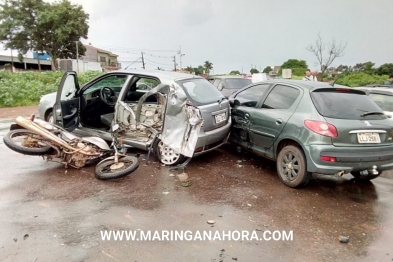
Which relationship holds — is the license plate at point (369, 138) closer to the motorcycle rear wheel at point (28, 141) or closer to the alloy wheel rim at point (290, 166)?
the alloy wheel rim at point (290, 166)

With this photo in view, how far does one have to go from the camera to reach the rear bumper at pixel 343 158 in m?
3.94

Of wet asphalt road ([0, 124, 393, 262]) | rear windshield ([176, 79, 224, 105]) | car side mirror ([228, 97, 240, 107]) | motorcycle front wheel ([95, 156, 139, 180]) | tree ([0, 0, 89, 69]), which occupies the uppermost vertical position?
tree ([0, 0, 89, 69])

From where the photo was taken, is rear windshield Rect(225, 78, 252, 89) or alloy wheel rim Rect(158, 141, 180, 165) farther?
rear windshield Rect(225, 78, 252, 89)

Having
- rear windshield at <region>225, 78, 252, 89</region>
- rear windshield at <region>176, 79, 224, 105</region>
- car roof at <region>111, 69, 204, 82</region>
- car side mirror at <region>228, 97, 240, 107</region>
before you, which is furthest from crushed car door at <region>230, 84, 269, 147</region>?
rear windshield at <region>225, 78, 252, 89</region>

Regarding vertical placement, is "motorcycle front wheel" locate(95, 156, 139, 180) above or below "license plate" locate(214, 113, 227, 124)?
below

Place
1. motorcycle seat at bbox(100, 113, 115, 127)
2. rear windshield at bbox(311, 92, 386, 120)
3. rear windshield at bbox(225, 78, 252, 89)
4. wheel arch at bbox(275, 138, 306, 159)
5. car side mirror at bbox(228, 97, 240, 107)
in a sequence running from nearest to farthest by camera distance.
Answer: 1. rear windshield at bbox(311, 92, 386, 120)
2. wheel arch at bbox(275, 138, 306, 159)
3. car side mirror at bbox(228, 97, 240, 107)
4. motorcycle seat at bbox(100, 113, 115, 127)
5. rear windshield at bbox(225, 78, 252, 89)

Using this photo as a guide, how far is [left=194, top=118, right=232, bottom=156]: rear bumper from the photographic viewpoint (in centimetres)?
497

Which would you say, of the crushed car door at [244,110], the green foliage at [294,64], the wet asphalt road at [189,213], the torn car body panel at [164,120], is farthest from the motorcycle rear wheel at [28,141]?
the green foliage at [294,64]

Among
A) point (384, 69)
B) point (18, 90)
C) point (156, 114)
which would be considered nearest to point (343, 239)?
point (156, 114)

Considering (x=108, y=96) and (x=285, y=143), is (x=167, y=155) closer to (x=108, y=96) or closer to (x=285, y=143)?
(x=285, y=143)

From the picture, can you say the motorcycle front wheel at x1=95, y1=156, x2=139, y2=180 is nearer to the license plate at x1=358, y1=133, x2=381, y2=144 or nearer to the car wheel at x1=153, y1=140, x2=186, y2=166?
the car wheel at x1=153, y1=140, x2=186, y2=166

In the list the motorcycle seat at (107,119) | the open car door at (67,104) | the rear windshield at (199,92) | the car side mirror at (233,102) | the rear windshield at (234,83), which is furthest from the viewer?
the rear windshield at (234,83)

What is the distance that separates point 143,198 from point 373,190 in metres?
3.58

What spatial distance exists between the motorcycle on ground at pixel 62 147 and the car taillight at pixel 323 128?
2.67 metres
